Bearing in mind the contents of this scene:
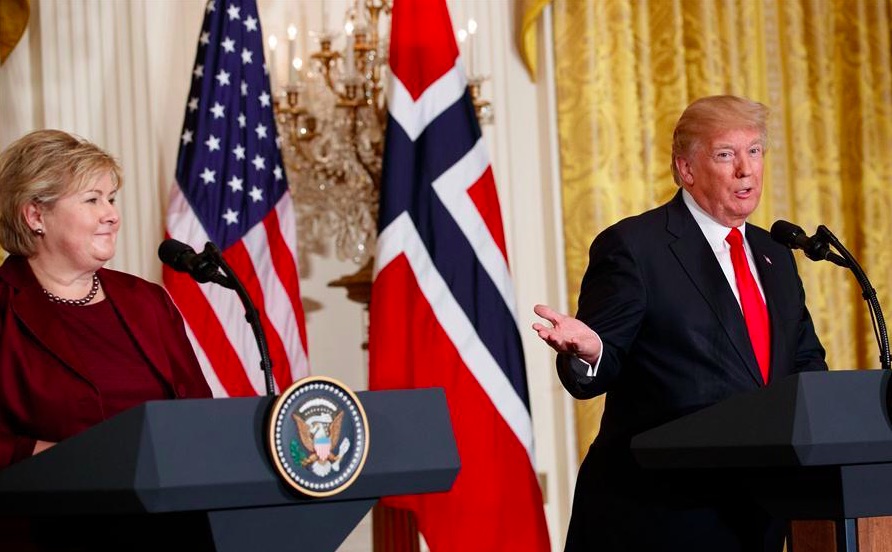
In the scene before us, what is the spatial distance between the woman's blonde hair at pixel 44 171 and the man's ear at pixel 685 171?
1.41m

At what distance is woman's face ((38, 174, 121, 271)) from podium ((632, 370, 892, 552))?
49.6 inches

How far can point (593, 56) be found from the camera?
5492mm

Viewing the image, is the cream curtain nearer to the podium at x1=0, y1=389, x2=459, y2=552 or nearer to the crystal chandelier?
the crystal chandelier

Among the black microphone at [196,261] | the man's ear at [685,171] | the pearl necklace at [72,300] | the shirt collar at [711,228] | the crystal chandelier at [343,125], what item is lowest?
the pearl necklace at [72,300]

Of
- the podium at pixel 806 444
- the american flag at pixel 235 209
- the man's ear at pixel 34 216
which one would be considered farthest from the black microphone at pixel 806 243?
the american flag at pixel 235 209

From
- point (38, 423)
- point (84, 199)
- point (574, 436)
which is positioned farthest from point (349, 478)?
point (574, 436)

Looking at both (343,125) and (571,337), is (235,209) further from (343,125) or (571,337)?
(571,337)

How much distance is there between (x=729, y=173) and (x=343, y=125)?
2.08 meters

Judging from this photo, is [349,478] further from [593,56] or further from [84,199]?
[593,56]

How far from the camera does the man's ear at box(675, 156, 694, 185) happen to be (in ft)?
10.3

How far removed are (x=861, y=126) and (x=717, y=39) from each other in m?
0.84

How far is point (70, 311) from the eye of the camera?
2.68m

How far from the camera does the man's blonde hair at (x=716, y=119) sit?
3088 mm

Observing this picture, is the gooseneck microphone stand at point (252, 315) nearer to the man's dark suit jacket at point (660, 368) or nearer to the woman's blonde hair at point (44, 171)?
the woman's blonde hair at point (44, 171)
